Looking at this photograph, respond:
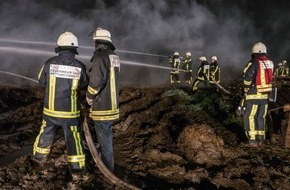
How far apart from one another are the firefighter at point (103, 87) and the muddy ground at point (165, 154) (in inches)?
24.5

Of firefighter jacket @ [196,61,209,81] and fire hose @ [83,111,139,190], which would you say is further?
firefighter jacket @ [196,61,209,81]

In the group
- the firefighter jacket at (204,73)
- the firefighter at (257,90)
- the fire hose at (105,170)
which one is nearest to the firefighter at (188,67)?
the firefighter jacket at (204,73)

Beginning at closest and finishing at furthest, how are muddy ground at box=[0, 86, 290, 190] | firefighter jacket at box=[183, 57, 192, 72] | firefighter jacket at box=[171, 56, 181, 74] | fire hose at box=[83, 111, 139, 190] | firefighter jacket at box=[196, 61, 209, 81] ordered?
1. fire hose at box=[83, 111, 139, 190]
2. muddy ground at box=[0, 86, 290, 190]
3. firefighter jacket at box=[196, 61, 209, 81]
4. firefighter jacket at box=[171, 56, 181, 74]
5. firefighter jacket at box=[183, 57, 192, 72]

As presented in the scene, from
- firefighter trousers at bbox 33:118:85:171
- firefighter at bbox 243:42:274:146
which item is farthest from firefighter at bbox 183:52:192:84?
firefighter trousers at bbox 33:118:85:171

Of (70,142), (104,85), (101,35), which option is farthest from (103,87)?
(70,142)

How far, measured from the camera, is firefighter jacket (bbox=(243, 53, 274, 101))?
5598 millimetres

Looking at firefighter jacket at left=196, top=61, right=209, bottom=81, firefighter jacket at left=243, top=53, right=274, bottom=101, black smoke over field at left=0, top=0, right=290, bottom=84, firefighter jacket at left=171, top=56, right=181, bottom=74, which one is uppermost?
black smoke over field at left=0, top=0, right=290, bottom=84

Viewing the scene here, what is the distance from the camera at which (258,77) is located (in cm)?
565

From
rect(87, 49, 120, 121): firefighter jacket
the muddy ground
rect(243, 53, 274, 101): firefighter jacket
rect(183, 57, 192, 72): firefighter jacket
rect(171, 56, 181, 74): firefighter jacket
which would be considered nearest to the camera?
rect(87, 49, 120, 121): firefighter jacket

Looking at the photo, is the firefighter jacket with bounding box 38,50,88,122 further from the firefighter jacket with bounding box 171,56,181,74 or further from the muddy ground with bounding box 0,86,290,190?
the firefighter jacket with bounding box 171,56,181,74

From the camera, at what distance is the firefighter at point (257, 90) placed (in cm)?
562

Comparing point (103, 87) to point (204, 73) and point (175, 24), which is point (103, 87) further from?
point (175, 24)

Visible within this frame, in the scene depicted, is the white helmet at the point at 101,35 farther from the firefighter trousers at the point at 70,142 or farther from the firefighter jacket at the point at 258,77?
the firefighter jacket at the point at 258,77

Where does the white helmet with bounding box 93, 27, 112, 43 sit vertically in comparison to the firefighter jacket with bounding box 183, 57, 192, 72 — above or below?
below
